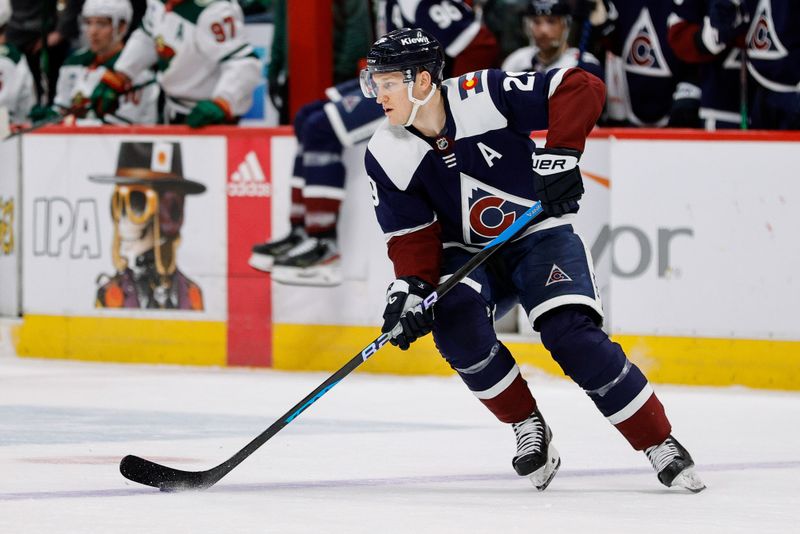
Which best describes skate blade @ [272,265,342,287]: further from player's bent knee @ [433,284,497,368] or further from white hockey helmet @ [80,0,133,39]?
player's bent knee @ [433,284,497,368]

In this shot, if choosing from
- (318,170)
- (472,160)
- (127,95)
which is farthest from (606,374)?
(127,95)

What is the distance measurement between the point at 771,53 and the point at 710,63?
13.5 inches

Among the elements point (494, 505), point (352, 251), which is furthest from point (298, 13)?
point (494, 505)

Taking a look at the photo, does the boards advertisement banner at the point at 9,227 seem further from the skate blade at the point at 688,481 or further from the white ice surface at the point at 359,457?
the skate blade at the point at 688,481

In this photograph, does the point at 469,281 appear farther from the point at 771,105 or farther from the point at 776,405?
the point at 771,105

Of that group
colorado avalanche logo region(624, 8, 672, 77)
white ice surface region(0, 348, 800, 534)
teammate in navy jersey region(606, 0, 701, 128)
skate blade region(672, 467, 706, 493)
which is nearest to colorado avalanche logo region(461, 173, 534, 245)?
white ice surface region(0, 348, 800, 534)

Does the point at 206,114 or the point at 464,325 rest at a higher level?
the point at 206,114

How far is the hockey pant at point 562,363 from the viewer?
3.82m

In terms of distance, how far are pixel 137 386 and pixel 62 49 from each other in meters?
2.46

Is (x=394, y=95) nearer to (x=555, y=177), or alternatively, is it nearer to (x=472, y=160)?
(x=472, y=160)

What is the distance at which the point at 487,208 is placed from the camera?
159 inches

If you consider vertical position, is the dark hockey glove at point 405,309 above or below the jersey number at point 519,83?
below

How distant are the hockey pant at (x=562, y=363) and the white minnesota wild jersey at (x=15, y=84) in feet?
14.3

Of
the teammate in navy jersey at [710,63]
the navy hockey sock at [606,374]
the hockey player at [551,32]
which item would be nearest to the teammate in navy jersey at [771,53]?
the teammate in navy jersey at [710,63]
